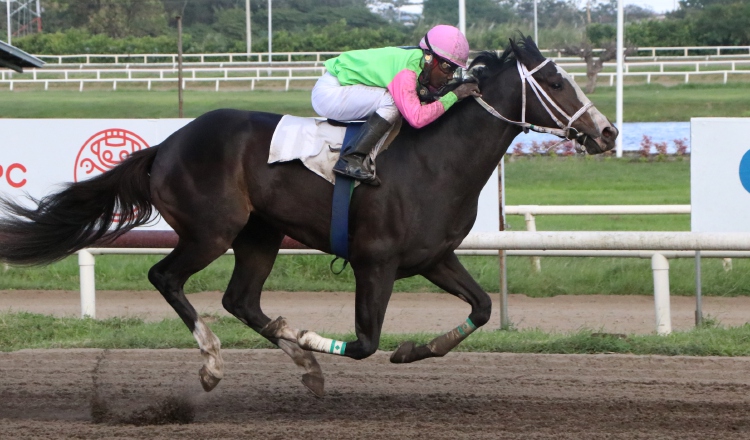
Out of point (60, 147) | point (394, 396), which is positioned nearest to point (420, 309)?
point (60, 147)

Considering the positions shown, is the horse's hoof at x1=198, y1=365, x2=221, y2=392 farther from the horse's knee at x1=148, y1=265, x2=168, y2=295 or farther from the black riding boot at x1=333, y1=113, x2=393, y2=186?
the black riding boot at x1=333, y1=113, x2=393, y2=186

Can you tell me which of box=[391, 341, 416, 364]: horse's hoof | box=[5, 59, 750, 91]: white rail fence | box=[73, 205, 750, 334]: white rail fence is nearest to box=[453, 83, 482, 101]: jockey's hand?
box=[391, 341, 416, 364]: horse's hoof

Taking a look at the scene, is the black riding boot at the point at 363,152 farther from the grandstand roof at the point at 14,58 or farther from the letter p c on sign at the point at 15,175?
the grandstand roof at the point at 14,58

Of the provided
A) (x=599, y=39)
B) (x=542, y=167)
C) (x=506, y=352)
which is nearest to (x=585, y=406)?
(x=506, y=352)

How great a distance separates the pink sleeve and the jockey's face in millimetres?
162

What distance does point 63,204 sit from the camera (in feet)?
18.2

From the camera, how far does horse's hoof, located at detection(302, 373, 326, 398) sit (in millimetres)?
5047

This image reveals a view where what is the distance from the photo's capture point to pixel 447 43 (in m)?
4.87

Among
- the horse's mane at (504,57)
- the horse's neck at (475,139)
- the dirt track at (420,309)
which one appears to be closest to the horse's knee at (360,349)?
the horse's neck at (475,139)

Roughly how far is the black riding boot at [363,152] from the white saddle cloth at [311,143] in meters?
0.06

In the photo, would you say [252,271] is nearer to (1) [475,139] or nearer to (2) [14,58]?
(1) [475,139]

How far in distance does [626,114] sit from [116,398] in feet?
71.5

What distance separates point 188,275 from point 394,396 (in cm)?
122

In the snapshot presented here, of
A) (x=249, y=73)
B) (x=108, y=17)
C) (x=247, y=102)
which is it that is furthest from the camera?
(x=108, y=17)
